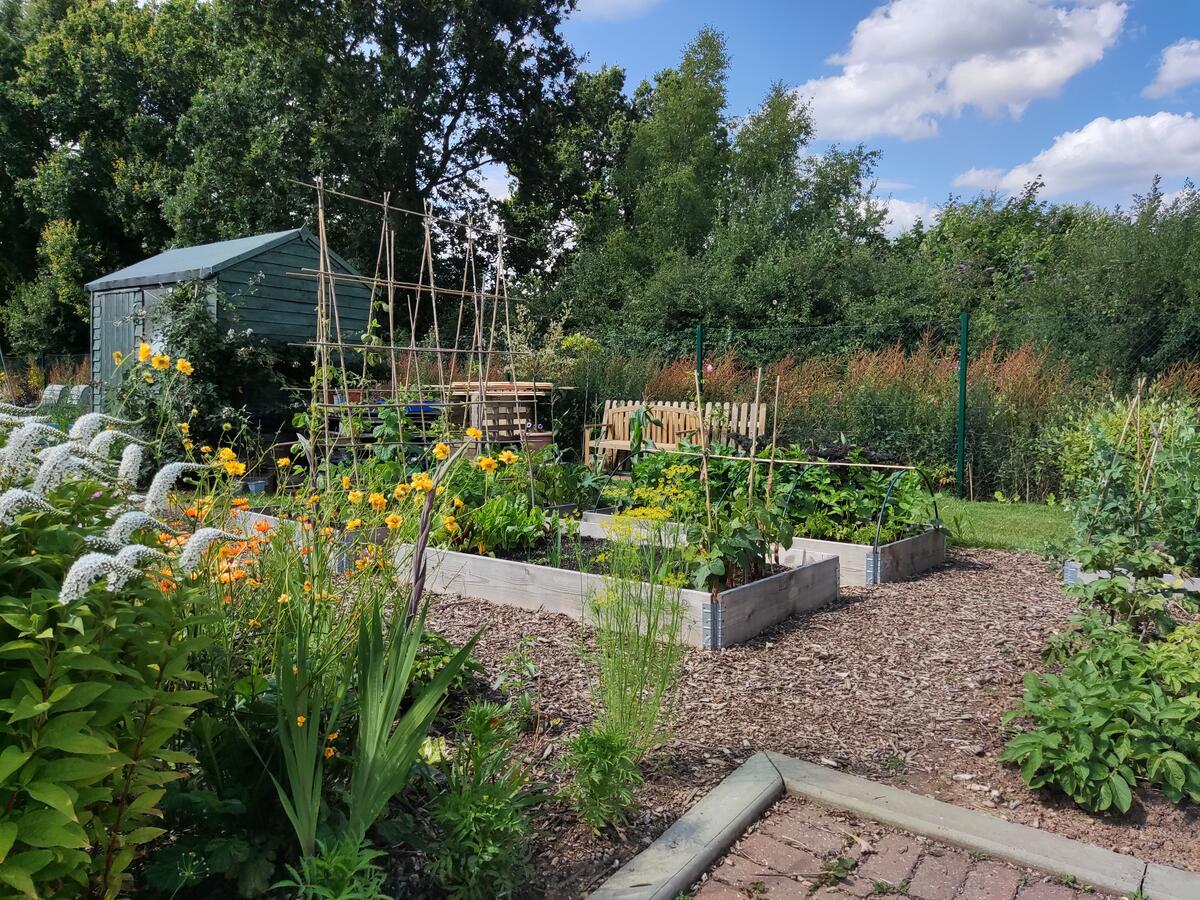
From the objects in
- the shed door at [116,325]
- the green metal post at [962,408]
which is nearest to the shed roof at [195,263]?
the shed door at [116,325]

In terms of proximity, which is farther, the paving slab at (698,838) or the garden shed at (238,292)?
the garden shed at (238,292)

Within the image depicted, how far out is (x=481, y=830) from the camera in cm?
195

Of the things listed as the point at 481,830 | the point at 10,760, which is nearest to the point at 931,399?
the point at 481,830

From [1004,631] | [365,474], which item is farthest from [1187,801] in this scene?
[365,474]

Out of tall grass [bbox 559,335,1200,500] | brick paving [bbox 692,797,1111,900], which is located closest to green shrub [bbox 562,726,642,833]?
brick paving [bbox 692,797,1111,900]

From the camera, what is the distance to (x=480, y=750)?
2104mm

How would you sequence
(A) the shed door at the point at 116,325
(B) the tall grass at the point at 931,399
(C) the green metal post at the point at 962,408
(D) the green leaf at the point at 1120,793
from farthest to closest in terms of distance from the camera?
(A) the shed door at the point at 116,325 → (B) the tall grass at the point at 931,399 → (C) the green metal post at the point at 962,408 → (D) the green leaf at the point at 1120,793

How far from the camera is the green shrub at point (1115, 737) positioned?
245 cm

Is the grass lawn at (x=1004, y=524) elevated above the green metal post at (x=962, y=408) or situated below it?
below

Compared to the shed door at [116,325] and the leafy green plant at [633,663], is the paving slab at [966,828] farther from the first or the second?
the shed door at [116,325]

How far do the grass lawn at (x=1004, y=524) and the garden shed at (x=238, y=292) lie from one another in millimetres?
7388

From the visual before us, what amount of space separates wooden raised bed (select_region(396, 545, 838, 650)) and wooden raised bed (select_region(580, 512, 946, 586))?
0.92 feet

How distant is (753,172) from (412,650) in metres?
23.8

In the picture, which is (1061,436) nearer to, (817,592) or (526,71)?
(817,592)
